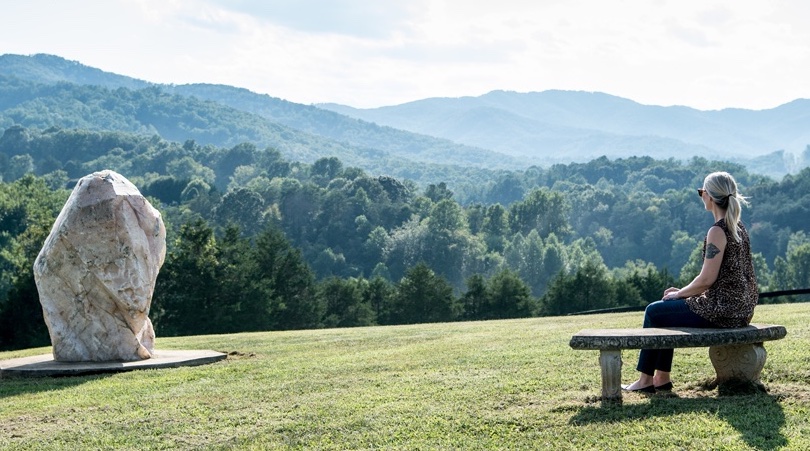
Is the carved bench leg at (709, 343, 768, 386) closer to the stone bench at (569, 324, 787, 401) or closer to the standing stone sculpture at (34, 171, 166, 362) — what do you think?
the stone bench at (569, 324, 787, 401)

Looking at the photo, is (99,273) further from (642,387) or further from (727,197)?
(727,197)

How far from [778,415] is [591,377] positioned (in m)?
2.90

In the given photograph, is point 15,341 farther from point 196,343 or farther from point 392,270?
point 392,270

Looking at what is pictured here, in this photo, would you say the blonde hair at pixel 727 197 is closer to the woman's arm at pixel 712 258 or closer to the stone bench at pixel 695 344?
the woman's arm at pixel 712 258

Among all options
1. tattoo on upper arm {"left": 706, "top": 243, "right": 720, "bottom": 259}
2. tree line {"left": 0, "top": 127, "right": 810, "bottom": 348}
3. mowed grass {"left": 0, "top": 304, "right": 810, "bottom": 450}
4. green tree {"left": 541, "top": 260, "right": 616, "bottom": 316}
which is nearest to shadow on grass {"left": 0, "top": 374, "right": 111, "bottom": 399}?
mowed grass {"left": 0, "top": 304, "right": 810, "bottom": 450}

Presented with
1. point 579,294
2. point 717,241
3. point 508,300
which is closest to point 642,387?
point 717,241

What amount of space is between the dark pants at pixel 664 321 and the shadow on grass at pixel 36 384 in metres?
8.88

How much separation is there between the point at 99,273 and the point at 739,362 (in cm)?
1065

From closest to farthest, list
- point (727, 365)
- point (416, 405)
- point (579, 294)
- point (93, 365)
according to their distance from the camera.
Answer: point (727, 365)
point (416, 405)
point (93, 365)
point (579, 294)

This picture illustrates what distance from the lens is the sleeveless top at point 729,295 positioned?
32.8 ft

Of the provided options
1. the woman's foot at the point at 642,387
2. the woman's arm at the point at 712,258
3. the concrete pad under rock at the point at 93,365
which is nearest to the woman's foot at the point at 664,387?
the woman's foot at the point at 642,387

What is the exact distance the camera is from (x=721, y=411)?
31.3 ft

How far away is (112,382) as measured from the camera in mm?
14695

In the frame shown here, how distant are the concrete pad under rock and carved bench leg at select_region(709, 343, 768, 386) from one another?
9.49 m
